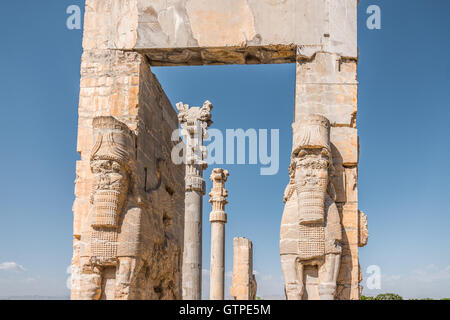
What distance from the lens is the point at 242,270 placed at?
19.1m

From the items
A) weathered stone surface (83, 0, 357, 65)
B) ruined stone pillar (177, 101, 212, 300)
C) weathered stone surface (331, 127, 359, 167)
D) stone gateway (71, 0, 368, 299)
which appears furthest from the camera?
ruined stone pillar (177, 101, 212, 300)

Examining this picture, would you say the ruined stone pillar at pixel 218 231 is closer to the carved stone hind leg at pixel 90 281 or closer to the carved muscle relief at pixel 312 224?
the carved stone hind leg at pixel 90 281

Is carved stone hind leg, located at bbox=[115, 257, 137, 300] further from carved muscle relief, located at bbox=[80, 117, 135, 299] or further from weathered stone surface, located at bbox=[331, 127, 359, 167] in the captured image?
weathered stone surface, located at bbox=[331, 127, 359, 167]

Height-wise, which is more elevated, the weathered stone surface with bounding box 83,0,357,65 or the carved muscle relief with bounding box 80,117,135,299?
the weathered stone surface with bounding box 83,0,357,65

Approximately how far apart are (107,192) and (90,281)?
3.71ft

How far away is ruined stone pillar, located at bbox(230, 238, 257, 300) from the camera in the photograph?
18906 millimetres

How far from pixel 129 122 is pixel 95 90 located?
2.19ft

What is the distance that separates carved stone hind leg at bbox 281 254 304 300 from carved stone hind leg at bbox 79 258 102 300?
7.62ft

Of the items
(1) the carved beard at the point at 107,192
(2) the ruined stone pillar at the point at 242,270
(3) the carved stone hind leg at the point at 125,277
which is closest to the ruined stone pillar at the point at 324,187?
(3) the carved stone hind leg at the point at 125,277

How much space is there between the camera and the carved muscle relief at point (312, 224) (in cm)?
734

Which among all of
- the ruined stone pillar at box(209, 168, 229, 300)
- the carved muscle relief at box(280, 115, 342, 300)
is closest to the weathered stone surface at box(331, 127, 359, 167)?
the carved muscle relief at box(280, 115, 342, 300)
